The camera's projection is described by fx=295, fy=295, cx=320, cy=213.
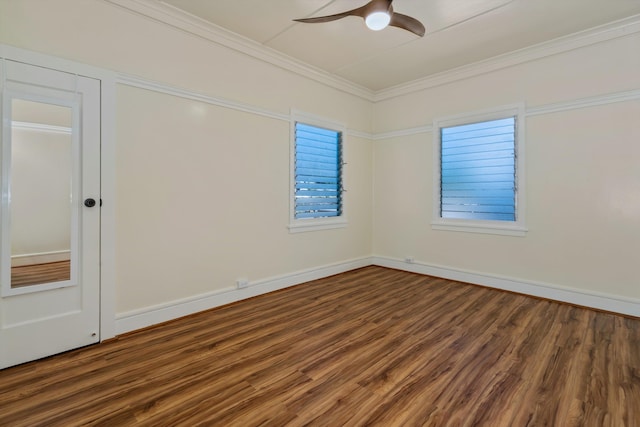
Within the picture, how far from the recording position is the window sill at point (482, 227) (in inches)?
150

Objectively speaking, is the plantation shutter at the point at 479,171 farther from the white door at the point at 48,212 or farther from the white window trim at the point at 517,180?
the white door at the point at 48,212

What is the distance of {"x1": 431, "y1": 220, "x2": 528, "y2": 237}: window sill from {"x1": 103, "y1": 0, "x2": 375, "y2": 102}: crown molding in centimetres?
266

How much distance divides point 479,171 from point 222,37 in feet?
12.2

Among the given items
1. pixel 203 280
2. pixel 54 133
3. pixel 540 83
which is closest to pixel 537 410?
pixel 203 280

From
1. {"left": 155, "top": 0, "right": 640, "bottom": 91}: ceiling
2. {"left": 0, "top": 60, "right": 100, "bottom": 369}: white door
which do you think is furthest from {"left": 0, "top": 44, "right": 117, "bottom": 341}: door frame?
{"left": 155, "top": 0, "right": 640, "bottom": 91}: ceiling

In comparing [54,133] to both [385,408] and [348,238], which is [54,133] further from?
[348,238]

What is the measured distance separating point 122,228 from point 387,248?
3933 millimetres

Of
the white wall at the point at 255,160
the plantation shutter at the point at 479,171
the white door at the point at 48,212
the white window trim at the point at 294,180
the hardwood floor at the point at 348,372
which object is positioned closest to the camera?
the hardwood floor at the point at 348,372

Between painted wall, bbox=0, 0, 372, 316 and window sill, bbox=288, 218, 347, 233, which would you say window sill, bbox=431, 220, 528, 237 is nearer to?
window sill, bbox=288, 218, 347, 233

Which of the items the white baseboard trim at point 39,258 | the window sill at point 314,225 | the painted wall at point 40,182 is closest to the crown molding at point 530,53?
the window sill at point 314,225

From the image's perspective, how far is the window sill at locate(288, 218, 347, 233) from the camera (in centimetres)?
411

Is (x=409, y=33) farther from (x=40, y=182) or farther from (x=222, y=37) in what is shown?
(x=40, y=182)

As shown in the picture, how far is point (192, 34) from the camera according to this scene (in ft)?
9.96

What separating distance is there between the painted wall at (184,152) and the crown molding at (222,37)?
73 millimetres
